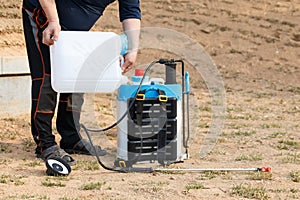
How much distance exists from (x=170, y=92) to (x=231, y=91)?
519cm

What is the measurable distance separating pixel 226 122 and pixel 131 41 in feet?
7.99

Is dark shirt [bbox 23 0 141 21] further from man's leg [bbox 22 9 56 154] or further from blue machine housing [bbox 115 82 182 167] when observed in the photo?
blue machine housing [bbox 115 82 182 167]

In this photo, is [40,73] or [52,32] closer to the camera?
[52,32]

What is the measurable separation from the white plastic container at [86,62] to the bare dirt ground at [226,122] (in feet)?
1.94

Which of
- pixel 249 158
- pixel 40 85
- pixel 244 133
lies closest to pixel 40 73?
pixel 40 85

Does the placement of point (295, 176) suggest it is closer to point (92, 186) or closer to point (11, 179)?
point (92, 186)

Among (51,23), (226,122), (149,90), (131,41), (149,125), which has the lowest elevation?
(226,122)

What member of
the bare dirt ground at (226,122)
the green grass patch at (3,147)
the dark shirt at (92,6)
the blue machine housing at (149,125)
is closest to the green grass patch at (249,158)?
the bare dirt ground at (226,122)

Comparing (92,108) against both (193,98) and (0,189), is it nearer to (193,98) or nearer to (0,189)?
(193,98)

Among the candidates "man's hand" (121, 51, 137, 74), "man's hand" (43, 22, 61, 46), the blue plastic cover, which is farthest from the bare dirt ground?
"man's hand" (43, 22, 61, 46)

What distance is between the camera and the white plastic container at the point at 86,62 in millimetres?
4328

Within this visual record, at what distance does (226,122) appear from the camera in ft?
22.0

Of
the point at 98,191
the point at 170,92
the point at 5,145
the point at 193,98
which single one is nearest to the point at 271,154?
the point at 170,92

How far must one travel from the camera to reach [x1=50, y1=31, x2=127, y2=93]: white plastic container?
4.33 meters
